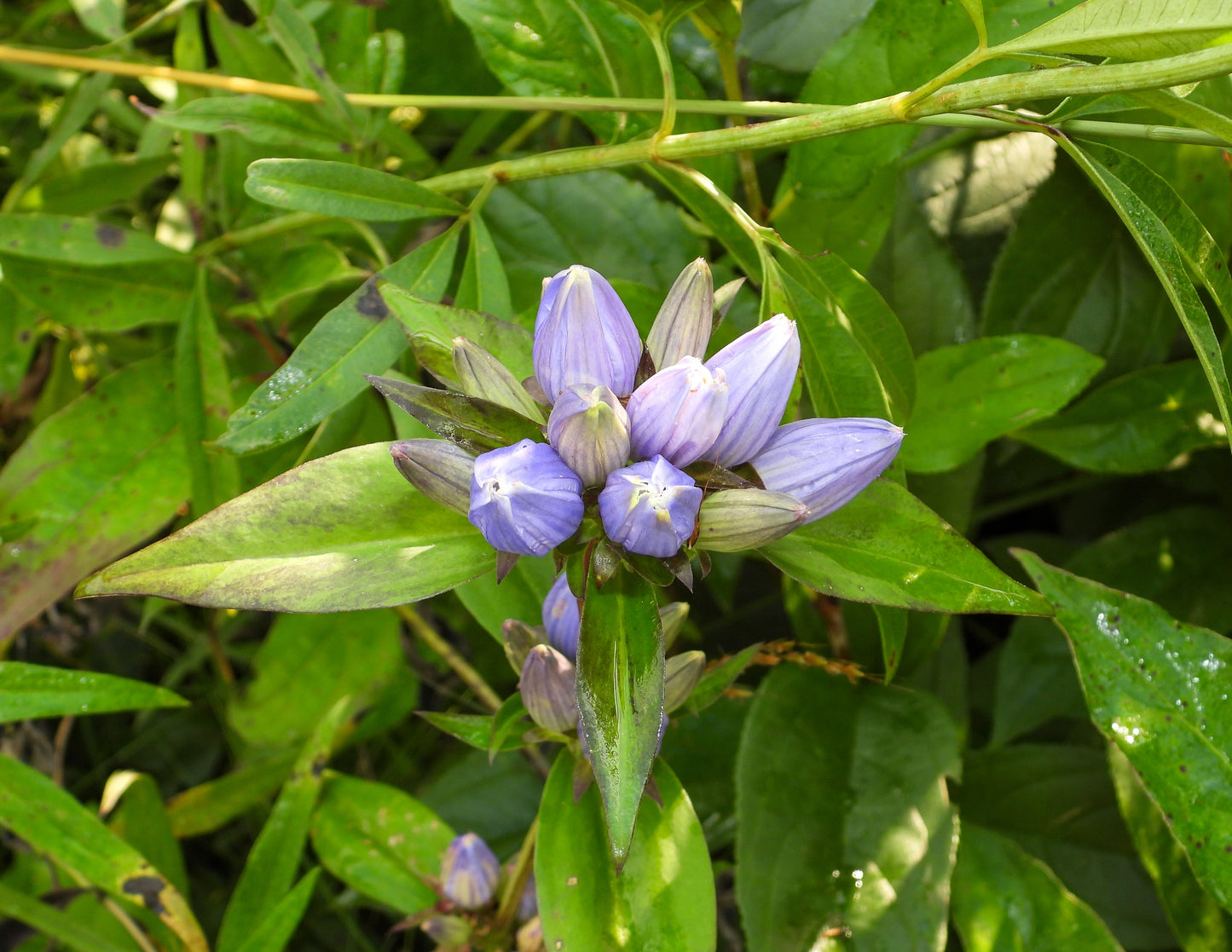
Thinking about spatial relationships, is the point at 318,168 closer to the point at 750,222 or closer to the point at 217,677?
the point at 750,222

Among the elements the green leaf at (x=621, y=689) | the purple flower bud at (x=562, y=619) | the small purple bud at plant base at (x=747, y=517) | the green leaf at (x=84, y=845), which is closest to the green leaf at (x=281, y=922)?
the green leaf at (x=84, y=845)

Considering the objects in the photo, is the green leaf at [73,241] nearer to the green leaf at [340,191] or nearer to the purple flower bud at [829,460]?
the green leaf at [340,191]

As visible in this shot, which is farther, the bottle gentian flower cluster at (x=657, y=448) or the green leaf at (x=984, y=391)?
the green leaf at (x=984, y=391)

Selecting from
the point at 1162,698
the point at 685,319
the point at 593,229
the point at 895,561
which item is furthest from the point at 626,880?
the point at 593,229

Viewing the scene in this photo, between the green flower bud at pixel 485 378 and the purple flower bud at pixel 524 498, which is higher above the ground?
the green flower bud at pixel 485 378

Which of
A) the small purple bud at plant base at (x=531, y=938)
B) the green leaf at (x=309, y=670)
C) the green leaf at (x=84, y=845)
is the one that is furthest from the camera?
the green leaf at (x=309, y=670)

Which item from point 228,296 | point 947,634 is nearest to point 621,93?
point 228,296

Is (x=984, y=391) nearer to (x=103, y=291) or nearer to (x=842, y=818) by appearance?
(x=842, y=818)

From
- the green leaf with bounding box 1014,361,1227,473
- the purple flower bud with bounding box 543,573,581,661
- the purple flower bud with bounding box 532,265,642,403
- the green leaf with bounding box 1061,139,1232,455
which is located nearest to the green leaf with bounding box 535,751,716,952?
the purple flower bud with bounding box 543,573,581,661
